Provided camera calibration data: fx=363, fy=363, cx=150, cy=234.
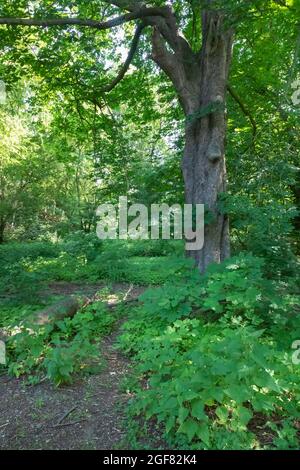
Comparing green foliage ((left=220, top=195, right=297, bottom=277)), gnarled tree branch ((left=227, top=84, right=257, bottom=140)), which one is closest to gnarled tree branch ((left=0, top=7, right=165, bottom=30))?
gnarled tree branch ((left=227, top=84, right=257, bottom=140))

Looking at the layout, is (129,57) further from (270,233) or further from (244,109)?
(270,233)

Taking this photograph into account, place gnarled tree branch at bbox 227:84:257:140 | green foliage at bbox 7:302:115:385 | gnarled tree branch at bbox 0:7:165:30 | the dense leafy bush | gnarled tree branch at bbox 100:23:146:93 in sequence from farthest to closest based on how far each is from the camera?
gnarled tree branch at bbox 227:84:257:140, gnarled tree branch at bbox 100:23:146:93, gnarled tree branch at bbox 0:7:165:30, green foliage at bbox 7:302:115:385, the dense leafy bush

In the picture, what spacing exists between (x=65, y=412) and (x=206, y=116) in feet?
16.6

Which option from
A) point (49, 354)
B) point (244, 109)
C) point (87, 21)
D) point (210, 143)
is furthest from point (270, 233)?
point (87, 21)

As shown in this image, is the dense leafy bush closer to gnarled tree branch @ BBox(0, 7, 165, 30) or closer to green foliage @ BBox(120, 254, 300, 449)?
green foliage @ BBox(120, 254, 300, 449)

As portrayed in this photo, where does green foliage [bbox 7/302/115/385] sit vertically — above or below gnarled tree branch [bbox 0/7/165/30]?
below

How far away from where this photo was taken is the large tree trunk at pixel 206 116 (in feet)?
19.8

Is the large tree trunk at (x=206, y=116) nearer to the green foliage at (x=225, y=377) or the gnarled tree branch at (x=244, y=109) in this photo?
the gnarled tree branch at (x=244, y=109)

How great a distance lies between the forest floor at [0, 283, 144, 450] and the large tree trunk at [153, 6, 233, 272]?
291 cm

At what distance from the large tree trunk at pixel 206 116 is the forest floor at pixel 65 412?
2.91 meters

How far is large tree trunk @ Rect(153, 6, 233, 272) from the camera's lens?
19.8 feet

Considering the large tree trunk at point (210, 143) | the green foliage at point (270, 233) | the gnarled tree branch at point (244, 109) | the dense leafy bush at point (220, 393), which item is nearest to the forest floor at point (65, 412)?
the dense leafy bush at point (220, 393)
